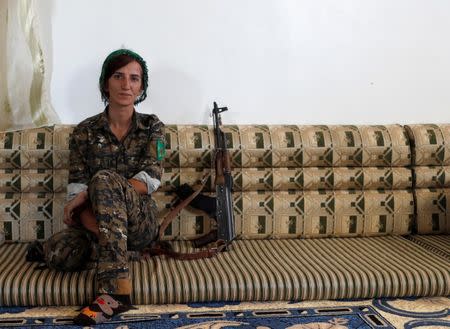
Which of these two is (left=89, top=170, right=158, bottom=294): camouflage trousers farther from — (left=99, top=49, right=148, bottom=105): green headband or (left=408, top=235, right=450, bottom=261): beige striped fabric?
(left=408, top=235, right=450, bottom=261): beige striped fabric

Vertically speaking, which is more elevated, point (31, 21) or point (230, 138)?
point (31, 21)

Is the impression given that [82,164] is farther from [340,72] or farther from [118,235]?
[340,72]

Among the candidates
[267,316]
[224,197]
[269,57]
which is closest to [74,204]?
[224,197]

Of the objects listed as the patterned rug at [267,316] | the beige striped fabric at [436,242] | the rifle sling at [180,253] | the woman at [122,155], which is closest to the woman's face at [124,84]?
the woman at [122,155]

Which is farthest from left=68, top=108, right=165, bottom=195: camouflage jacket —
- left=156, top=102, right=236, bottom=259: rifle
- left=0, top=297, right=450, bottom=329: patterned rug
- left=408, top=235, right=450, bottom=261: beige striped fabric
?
left=408, top=235, right=450, bottom=261: beige striped fabric

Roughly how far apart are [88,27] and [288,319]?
1.62 metres

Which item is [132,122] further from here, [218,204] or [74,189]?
[218,204]

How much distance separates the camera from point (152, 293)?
195 cm

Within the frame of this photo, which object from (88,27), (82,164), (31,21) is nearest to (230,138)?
(82,164)

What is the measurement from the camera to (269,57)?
278 centimetres

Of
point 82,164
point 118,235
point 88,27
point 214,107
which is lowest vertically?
point 118,235

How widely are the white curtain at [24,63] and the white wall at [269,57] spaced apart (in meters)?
0.10

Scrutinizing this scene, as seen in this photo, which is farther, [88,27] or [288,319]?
[88,27]

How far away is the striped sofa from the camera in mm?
2214
